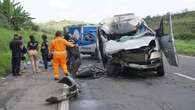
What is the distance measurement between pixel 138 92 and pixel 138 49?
147 inches

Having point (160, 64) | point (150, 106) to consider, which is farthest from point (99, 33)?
point (150, 106)

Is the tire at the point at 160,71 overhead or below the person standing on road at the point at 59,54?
below

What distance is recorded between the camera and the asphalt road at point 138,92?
10.9 m

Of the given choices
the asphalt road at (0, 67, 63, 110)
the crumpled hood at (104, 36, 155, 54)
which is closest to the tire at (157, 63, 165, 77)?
the crumpled hood at (104, 36, 155, 54)

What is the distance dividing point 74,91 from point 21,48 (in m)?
8.43

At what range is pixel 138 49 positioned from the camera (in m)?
16.8

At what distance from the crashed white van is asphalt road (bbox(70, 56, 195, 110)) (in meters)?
0.51

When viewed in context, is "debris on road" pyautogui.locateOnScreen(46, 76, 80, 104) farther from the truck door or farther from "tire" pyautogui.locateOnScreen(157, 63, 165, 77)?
"tire" pyautogui.locateOnScreen(157, 63, 165, 77)

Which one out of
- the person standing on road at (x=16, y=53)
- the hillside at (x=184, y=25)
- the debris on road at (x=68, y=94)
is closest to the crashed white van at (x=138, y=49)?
the debris on road at (x=68, y=94)

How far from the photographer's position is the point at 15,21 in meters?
50.7

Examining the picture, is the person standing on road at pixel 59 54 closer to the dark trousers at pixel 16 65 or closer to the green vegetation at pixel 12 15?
the dark trousers at pixel 16 65

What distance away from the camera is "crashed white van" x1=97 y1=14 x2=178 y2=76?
661 inches

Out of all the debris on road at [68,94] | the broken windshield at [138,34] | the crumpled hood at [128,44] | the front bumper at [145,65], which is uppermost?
the broken windshield at [138,34]

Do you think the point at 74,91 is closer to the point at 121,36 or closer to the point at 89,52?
the point at 121,36
